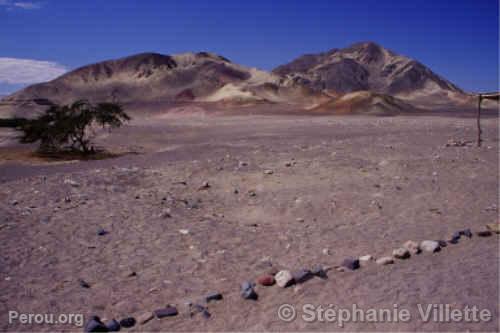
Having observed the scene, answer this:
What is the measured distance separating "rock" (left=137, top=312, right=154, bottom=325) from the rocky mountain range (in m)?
47.1

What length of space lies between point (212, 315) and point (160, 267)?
136 centimetres

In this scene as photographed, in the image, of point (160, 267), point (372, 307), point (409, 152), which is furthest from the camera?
point (409, 152)

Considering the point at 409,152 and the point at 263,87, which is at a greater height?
the point at 263,87

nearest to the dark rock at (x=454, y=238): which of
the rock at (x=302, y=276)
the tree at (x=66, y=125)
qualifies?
the rock at (x=302, y=276)

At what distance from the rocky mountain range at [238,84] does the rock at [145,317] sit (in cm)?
4707

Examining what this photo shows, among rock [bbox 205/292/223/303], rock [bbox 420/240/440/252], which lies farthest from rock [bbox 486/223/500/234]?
rock [bbox 205/292/223/303]

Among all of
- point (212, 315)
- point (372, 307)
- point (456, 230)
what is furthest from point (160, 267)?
point (456, 230)

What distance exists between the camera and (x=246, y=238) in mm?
6094

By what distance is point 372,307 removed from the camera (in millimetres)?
3770

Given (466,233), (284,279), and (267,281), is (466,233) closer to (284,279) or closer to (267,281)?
(284,279)

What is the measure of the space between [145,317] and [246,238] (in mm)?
2354

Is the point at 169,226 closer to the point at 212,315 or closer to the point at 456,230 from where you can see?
the point at 212,315

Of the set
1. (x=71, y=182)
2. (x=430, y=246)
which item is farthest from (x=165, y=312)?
(x=71, y=182)

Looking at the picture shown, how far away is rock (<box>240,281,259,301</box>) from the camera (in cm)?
415
